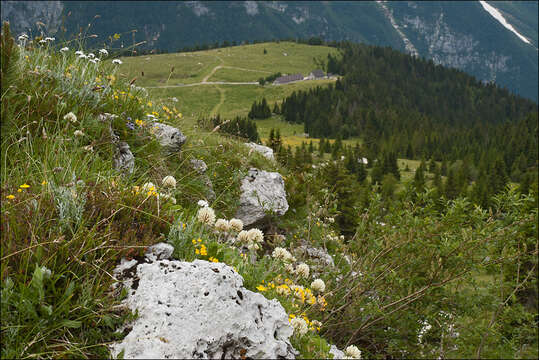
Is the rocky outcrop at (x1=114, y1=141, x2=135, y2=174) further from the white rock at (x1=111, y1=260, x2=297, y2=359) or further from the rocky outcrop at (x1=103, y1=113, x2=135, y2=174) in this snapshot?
the white rock at (x1=111, y1=260, x2=297, y2=359)

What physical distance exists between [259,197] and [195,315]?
6115 millimetres

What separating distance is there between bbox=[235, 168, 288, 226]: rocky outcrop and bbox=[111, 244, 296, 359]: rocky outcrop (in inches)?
202

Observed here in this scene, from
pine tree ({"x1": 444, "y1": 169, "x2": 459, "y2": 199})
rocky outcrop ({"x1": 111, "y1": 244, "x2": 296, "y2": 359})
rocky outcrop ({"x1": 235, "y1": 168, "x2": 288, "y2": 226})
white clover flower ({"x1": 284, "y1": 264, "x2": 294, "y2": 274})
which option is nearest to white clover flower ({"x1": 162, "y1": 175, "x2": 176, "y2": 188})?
rocky outcrop ({"x1": 111, "y1": 244, "x2": 296, "y2": 359})

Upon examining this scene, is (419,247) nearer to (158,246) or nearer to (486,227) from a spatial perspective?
(486,227)

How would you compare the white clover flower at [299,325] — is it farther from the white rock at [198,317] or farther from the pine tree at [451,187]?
the pine tree at [451,187]

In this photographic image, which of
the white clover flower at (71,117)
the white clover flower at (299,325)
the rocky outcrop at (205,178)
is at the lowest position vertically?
the rocky outcrop at (205,178)

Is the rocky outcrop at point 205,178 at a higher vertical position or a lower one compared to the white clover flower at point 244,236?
lower

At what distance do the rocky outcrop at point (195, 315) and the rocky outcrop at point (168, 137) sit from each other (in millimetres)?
3936

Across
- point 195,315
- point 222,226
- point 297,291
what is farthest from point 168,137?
point 195,315

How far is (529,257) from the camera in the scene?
4.73m

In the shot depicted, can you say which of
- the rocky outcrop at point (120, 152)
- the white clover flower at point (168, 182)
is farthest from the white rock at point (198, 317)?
the rocky outcrop at point (120, 152)

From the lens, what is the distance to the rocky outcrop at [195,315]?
2.51 meters

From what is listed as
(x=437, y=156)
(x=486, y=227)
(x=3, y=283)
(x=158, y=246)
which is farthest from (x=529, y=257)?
(x=437, y=156)

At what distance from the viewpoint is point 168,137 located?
6.95m
